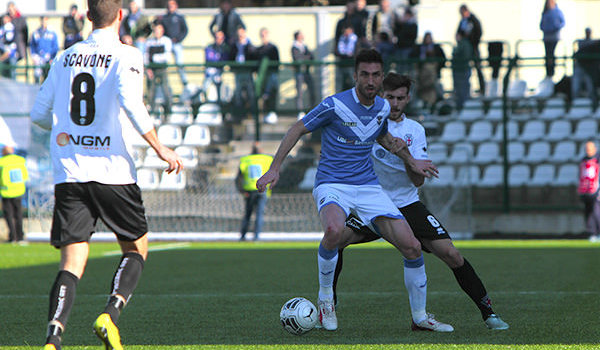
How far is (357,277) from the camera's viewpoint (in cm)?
1076

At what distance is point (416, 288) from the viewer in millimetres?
6750

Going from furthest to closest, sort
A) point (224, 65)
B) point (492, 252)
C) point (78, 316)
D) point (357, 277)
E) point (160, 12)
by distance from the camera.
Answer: point (160, 12) < point (224, 65) < point (492, 252) < point (357, 277) < point (78, 316)

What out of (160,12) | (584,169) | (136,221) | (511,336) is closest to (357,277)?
(511,336)

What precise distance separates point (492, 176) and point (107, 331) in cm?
1540

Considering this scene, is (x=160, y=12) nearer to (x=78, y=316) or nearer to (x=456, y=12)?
(x=456, y=12)

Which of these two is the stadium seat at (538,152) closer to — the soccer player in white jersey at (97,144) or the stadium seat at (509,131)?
the stadium seat at (509,131)

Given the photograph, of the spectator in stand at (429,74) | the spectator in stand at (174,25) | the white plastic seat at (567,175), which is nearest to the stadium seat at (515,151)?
the white plastic seat at (567,175)

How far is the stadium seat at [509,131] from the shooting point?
20.2 m

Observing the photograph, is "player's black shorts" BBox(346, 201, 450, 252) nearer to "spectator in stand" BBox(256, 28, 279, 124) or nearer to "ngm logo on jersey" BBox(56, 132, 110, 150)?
"ngm logo on jersey" BBox(56, 132, 110, 150)

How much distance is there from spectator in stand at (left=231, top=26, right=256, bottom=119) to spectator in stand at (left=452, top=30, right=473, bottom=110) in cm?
418

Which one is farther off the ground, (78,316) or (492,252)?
(78,316)

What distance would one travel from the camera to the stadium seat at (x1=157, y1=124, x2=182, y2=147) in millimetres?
19641

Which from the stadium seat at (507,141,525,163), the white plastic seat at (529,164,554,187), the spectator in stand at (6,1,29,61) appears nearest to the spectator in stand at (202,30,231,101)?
the spectator in stand at (6,1,29,61)

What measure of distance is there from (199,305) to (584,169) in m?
11.0
